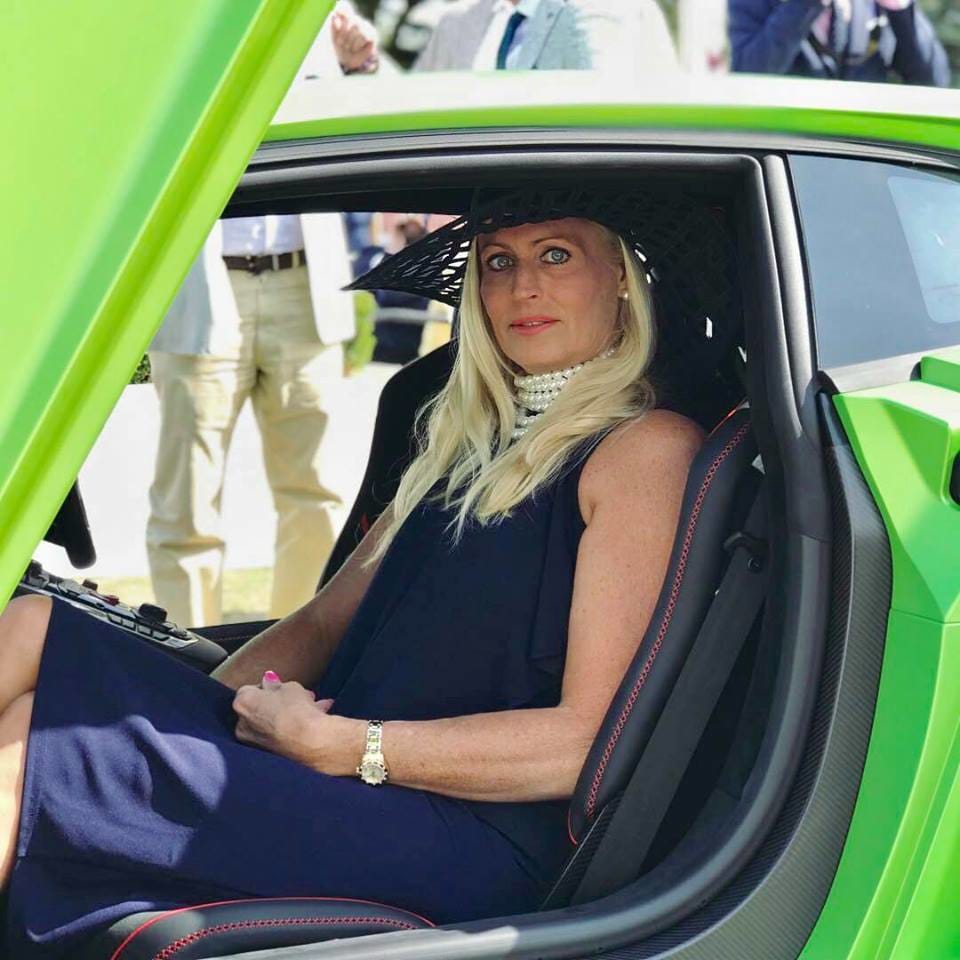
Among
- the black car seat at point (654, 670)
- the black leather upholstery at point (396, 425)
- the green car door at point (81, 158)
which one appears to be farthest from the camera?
the black leather upholstery at point (396, 425)

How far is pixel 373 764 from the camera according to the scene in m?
1.82

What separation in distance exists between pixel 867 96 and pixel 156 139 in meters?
0.99

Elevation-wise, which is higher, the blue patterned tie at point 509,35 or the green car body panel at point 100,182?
Result: the blue patterned tie at point 509,35

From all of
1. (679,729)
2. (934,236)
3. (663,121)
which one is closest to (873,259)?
(934,236)

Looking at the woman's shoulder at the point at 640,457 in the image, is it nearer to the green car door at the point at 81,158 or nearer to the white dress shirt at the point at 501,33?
the green car door at the point at 81,158

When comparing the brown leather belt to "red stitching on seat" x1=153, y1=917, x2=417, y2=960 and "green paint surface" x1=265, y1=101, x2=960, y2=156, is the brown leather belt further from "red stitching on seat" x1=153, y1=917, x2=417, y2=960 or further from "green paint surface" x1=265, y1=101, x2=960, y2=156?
"red stitching on seat" x1=153, y1=917, x2=417, y2=960

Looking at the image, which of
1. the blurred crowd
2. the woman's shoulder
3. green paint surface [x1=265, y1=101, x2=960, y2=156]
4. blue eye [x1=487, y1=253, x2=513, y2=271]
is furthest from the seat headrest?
the blurred crowd

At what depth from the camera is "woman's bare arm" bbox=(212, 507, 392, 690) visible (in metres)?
2.32

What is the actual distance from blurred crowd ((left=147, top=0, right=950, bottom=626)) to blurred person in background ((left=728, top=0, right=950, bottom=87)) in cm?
1

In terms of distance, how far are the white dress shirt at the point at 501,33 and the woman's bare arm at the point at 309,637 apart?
5.61 ft

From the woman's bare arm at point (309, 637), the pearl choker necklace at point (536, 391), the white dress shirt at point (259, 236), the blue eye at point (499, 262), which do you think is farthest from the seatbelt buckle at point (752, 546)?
the white dress shirt at point (259, 236)

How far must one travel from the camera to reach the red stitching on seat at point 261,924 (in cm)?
151

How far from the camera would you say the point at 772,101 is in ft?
5.59

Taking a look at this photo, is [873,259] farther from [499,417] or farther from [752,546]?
[499,417]
